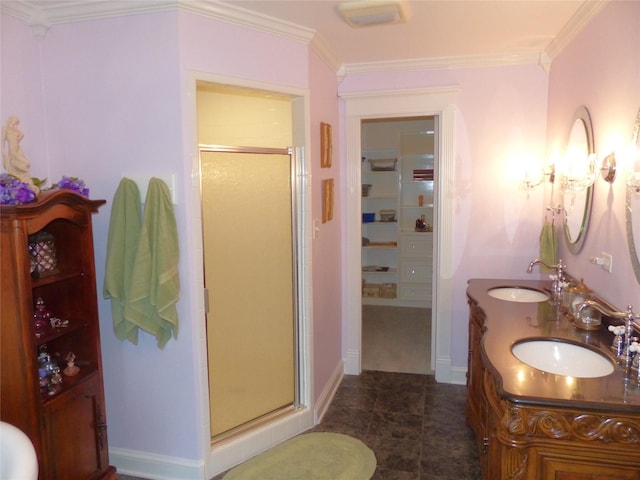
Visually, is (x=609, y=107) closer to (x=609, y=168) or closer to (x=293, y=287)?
(x=609, y=168)

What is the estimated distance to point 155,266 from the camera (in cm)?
228

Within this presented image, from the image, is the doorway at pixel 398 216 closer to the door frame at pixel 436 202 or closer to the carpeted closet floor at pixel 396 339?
the carpeted closet floor at pixel 396 339

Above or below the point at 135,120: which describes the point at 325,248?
below

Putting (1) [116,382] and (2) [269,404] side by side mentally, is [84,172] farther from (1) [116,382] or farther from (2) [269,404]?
(2) [269,404]

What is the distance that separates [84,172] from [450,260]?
2598 mm

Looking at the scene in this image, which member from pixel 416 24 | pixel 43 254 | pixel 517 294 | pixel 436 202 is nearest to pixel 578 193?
pixel 517 294

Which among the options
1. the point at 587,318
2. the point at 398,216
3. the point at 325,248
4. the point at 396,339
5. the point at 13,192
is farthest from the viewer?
the point at 398,216

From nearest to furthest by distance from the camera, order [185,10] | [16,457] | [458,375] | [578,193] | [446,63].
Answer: [16,457]
[185,10]
[578,193]
[446,63]
[458,375]

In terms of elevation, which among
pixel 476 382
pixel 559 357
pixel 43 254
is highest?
pixel 43 254

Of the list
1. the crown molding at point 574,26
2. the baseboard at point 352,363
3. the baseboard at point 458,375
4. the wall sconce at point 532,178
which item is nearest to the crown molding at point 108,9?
the crown molding at point 574,26

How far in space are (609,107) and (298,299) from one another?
1.98 metres

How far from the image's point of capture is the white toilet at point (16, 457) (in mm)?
1351

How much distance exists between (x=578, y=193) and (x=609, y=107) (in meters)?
0.59

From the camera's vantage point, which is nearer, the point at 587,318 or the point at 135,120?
the point at 587,318
